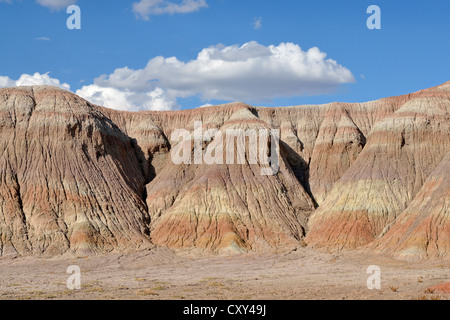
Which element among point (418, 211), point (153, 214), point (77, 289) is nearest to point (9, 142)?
point (153, 214)

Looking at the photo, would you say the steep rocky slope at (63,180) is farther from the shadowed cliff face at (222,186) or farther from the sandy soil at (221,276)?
the sandy soil at (221,276)

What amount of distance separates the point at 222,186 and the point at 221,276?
22863 millimetres

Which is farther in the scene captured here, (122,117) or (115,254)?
(122,117)

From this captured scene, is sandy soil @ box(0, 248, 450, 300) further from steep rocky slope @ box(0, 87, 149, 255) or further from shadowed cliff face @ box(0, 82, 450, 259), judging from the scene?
steep rocky slope @ box(0, 87, 149, 255)

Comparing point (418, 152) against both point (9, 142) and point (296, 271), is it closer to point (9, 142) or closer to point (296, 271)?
point (296, 271)

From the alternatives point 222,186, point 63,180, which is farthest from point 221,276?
point 63,180

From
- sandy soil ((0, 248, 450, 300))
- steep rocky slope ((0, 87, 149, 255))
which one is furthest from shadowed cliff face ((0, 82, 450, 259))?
sandy soil ((0, 248, 450, 300))

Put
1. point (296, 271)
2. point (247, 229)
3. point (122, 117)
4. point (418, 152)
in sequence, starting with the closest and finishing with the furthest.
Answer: point (296, 271) → point (247, 229) → point (418, 152) → point (122, 117)

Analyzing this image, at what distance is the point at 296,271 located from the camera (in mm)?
49219

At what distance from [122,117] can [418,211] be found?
138 ft

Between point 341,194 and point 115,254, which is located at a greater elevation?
point 341,194

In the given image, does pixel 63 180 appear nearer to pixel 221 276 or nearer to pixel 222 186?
pixel 222 186

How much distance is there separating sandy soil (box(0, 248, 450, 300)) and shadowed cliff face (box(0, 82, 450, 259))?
286cm

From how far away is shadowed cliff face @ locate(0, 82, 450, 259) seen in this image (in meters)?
60.8
